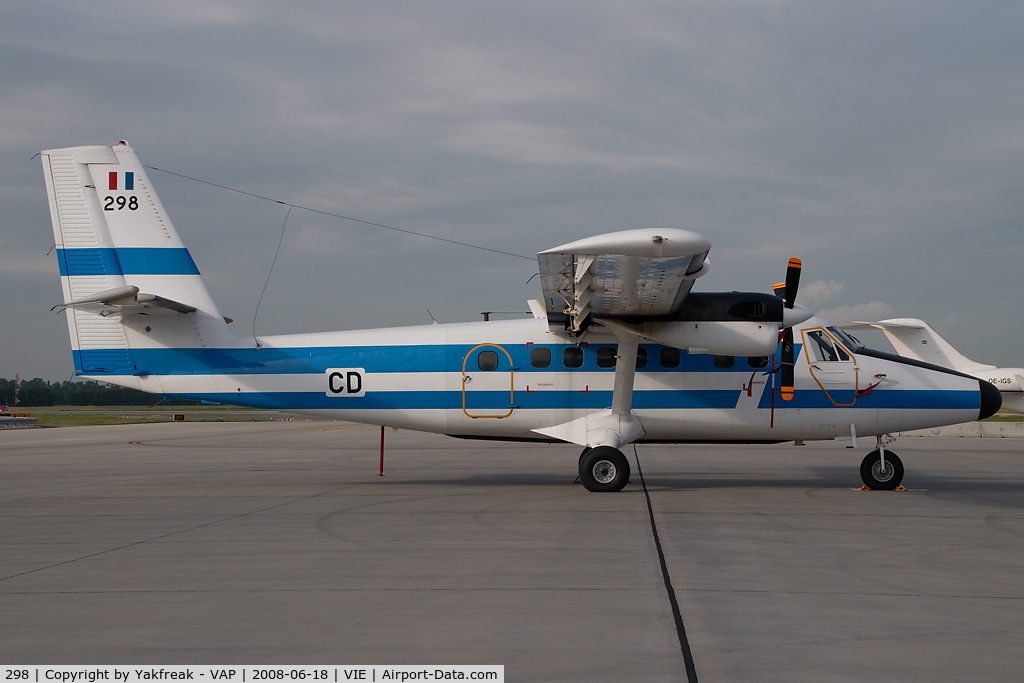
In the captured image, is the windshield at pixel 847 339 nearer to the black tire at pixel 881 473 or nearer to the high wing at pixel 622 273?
the black tire at pixel 881 473

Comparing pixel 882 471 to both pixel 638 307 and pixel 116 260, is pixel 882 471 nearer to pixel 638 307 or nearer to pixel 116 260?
pixel 638 307

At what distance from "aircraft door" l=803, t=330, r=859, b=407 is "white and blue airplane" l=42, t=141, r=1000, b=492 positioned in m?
0.02

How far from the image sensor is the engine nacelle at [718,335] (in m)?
10.9

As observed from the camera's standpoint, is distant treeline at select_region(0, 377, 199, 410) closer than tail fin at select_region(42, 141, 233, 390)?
No

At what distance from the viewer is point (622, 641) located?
Answer: 14.5 feet

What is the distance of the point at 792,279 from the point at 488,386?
514cm

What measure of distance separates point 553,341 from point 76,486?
869 centimetres

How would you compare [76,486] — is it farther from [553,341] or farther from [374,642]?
[374,642]

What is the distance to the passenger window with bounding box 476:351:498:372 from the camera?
1242cm

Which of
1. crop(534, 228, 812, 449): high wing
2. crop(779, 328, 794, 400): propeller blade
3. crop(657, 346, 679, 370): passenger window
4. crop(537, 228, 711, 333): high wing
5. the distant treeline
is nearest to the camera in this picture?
crop(537, 228, 711, 333): high wing

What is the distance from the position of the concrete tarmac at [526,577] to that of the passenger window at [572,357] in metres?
2.16

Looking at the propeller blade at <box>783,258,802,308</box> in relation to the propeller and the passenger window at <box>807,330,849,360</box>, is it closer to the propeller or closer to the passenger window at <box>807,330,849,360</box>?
the propeller

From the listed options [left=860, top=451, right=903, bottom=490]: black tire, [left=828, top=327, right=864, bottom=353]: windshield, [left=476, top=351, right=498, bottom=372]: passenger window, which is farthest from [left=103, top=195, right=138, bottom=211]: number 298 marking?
[left=860, top=451, right=903, bottom=490]: black tire

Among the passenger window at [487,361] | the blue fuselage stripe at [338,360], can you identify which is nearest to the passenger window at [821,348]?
the blue fuselage stripe at [338,360]
